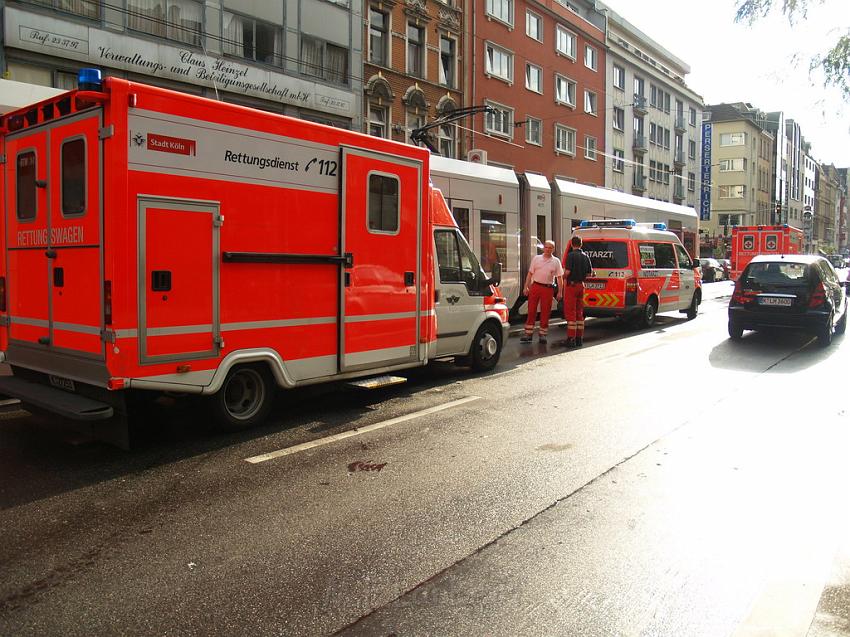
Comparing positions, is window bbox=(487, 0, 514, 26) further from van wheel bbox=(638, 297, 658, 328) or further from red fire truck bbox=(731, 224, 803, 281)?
van wheel bbox=(638, 297, 658, 328)

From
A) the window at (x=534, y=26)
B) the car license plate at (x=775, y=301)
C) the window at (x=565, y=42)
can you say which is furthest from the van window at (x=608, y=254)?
the window at (x=565, y=42)

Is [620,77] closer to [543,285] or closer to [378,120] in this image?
[378,120]

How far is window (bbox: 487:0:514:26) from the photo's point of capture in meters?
30.5

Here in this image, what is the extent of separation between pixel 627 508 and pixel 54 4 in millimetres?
17026

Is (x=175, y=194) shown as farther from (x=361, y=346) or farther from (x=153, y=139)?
(x=361, y=346)

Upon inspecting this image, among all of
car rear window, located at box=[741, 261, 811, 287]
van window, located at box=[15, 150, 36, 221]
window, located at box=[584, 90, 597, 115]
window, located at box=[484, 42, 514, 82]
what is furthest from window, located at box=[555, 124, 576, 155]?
van window, located at box=[15, 150, 36, 221]

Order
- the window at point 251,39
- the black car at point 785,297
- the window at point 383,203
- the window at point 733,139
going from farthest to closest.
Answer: the window at point 733,139 < the window at point 251,39 < the black car at point 785,297 < the window at point 383,203

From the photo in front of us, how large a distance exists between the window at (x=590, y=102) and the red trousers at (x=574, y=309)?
29.7m

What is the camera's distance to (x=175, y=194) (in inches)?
214

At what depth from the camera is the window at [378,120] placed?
24.2 m

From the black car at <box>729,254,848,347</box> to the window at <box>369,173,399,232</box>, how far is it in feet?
25.8

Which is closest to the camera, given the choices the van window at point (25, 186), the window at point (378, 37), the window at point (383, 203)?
the van window at point (25, 186)

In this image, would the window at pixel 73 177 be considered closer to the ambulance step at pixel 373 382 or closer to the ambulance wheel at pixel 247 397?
the ambulance wheel at pixel 247 397

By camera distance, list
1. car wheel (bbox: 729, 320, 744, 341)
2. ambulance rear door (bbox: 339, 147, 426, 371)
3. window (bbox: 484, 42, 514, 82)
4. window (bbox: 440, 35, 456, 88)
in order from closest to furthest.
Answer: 1. ambulance rear door (bbox: 339, 147, 426, 371)
2. car wheel (bbox: 729, 320, 744, 341)
3. window (bbox: 440, 35, 456, 88)
4. window (bbox: 484, 42, 514, 82)
